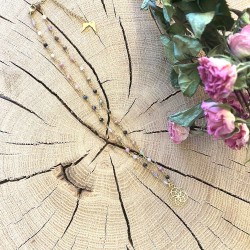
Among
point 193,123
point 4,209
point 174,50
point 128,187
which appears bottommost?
point 4,209

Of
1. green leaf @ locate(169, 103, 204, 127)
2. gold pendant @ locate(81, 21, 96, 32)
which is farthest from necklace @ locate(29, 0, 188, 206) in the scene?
green leaf @ locate(169, 103, 204, 127)

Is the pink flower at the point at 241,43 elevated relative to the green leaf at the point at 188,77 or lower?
elevated

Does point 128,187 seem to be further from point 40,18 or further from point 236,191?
point 40,18

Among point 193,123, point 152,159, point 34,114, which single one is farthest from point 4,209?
point 193,123

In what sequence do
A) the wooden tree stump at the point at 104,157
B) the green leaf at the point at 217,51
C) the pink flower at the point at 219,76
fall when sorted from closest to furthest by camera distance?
the pink flower at the point at 219,76 → the green leaf at the point at 217,51 → the wooden tree stump at the point at 104,157

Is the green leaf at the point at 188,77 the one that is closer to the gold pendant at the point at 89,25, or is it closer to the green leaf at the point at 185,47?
the green leaf at the point at 185,47

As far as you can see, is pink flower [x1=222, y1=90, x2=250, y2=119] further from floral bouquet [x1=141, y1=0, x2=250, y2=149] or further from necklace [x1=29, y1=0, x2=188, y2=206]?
necklace [x1=29, y1=0, x2=188, y2=206]

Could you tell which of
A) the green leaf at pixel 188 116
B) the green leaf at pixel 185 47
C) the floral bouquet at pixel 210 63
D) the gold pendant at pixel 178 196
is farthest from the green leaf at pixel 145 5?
the gold pendant at pixel 178 196
